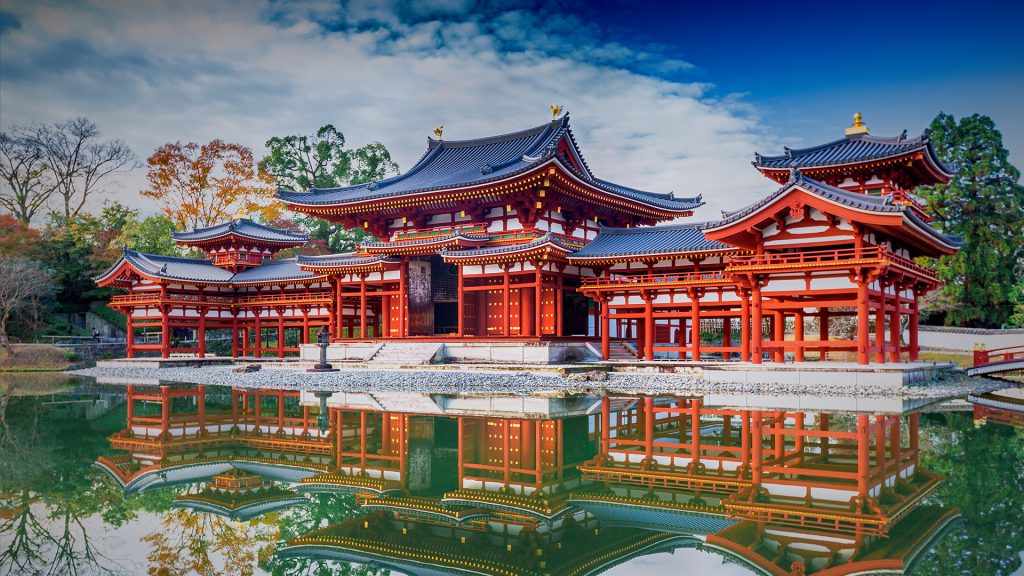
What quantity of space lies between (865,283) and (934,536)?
15.4 meters

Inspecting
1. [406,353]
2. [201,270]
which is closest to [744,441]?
[406,353]

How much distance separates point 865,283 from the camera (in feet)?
67.1

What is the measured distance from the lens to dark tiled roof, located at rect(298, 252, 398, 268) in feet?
105

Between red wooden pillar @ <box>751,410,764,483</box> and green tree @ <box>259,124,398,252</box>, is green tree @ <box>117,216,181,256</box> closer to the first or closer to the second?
green tree @ <box>259,124,398,252</box>

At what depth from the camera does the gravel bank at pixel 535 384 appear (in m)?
19.5

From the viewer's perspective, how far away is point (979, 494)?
26.3 feet

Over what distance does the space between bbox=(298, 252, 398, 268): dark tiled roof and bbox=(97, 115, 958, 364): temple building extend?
0.07 metres

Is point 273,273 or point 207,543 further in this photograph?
point 273,273

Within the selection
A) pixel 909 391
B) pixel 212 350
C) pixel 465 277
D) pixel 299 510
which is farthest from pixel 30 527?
pixel 212 350

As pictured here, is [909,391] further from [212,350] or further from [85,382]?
[212,350]

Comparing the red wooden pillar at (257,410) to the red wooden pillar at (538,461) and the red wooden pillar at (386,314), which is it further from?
the red wooden pillar at (386,314)

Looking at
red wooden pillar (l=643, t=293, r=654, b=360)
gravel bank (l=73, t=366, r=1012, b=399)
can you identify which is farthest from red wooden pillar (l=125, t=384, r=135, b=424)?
red wooden pillar (l=643, t=293, r=654, b=360)

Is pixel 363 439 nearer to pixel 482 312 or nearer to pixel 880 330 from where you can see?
pixel 880 330

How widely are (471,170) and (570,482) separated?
26394 millimetres
